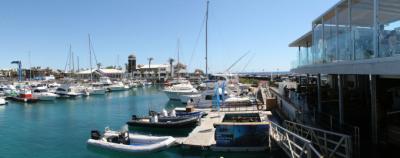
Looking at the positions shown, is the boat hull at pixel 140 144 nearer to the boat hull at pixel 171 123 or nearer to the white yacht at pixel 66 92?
the boat hull at pixel 171 123

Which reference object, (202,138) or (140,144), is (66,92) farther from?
(202,138)

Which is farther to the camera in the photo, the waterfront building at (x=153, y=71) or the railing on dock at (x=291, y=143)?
the waterfront building at (x=153, y=71)

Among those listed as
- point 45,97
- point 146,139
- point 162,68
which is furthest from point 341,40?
point 162,68

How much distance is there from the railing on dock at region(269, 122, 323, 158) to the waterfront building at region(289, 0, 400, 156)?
1.66m

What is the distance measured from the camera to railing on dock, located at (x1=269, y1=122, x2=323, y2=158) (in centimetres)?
1183

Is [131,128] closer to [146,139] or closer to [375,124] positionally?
[146,139]

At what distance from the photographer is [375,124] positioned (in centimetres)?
1324

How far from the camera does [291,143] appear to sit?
576 inches

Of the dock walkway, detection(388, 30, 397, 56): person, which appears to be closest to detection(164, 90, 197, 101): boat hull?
the dock walkway

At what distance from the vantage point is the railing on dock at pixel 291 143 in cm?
1183

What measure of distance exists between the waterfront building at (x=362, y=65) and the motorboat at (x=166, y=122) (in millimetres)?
8837

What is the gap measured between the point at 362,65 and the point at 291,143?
17.5ft

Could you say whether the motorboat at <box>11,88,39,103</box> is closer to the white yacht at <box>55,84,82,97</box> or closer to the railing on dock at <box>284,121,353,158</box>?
the white yacht at <box>55,84,82,97</box>

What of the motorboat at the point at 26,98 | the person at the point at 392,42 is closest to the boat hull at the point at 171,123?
the person at the point at 392,42
